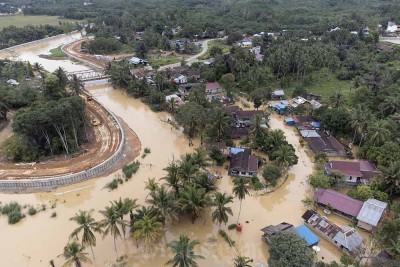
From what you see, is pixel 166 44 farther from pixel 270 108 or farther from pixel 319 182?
pixel 319 182

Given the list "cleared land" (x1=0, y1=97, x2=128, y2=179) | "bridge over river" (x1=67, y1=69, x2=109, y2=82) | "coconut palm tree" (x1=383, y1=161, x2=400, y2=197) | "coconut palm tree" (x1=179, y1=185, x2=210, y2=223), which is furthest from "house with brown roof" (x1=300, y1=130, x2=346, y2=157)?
"bridge over river" (x1=67, y1=69, x2=109, y2=82)

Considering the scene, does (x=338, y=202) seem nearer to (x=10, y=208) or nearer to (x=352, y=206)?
(x=352, y=206)

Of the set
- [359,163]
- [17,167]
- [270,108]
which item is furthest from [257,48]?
[17,167]

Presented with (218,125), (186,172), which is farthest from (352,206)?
(218,125)

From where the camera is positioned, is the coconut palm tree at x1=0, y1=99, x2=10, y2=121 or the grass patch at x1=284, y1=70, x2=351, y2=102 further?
the grass patch at x1=284, y1=70, x2=351, y2=102

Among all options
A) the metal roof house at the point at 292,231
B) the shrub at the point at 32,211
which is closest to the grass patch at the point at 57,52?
the shrub at the point at 32,211

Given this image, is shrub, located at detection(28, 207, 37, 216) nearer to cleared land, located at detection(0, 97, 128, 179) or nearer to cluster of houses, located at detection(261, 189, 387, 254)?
cleared land, located at detection(0, 97, 128, 179)
